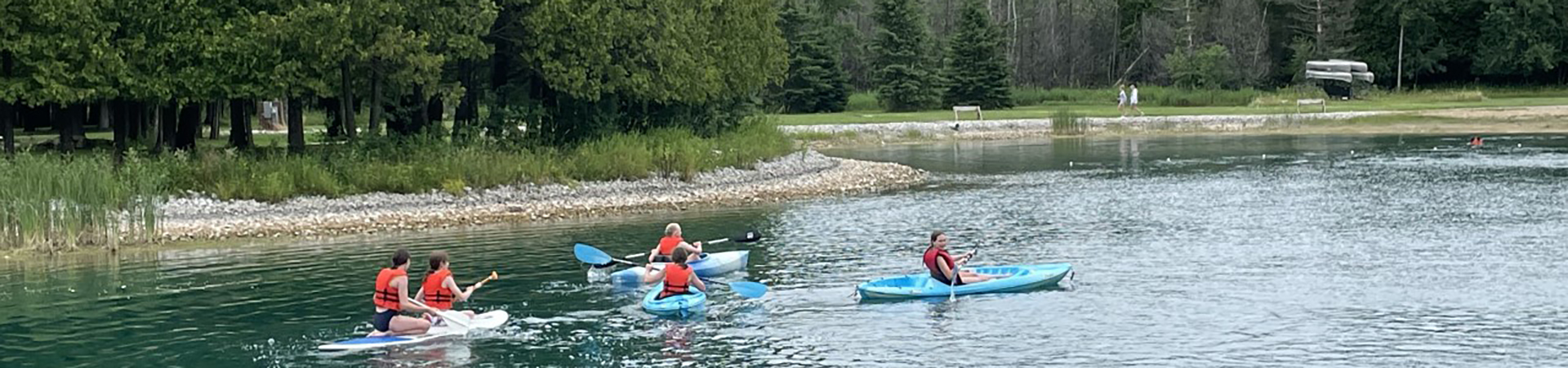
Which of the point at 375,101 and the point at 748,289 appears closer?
the point at 748,289

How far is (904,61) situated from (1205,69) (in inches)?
698

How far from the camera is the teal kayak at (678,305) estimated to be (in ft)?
78.6

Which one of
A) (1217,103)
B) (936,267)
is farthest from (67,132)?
(1217,103)

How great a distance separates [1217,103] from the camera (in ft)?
309

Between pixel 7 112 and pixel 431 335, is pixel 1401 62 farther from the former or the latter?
pixel 431 335

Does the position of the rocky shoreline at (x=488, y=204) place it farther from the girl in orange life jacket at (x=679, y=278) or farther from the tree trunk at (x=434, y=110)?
the girl in orange life jacket at (x=679, y=278)

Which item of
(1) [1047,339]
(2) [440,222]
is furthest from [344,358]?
(2) [440,222]

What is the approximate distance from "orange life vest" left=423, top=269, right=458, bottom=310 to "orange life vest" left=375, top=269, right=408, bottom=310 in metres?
0.71

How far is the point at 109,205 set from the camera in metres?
33.2

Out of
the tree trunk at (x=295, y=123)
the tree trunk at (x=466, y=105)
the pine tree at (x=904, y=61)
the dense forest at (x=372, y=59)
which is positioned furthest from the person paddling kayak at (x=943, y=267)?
the pine tree at (x=904, y=61)

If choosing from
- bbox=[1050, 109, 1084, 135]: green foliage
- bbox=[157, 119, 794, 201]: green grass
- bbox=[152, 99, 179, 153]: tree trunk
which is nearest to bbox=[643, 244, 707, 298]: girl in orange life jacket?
bbox=[157, 119, 794, 201]: green grass

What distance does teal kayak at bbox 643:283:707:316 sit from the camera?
24.0 meters

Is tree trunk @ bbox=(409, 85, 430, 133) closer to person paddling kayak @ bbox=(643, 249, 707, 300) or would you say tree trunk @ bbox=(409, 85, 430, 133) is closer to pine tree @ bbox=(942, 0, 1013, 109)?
person paddling kayak @ bbox=(643, 249, 707, 300)

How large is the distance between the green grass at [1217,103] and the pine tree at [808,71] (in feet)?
5.46
